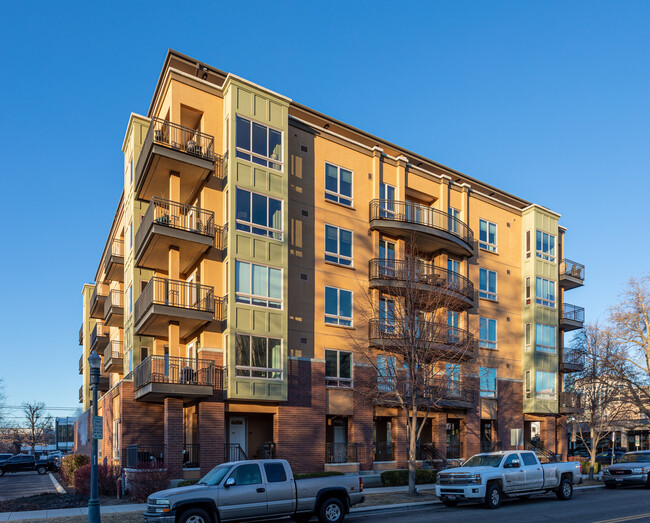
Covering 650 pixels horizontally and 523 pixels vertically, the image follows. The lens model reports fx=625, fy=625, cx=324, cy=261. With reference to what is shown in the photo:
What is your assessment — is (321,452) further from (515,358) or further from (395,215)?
(515,358)

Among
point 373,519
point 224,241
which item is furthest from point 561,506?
point 224,241

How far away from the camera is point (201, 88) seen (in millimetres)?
26281

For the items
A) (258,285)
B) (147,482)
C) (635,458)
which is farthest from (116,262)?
(635,458)

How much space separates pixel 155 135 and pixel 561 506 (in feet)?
64.8

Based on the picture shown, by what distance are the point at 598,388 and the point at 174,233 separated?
76.9ft

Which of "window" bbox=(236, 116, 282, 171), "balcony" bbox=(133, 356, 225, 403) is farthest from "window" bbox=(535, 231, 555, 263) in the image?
"balcony" bbox=(133, 356, 225, 403)

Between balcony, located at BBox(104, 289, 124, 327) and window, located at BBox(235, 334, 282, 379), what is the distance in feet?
41.7

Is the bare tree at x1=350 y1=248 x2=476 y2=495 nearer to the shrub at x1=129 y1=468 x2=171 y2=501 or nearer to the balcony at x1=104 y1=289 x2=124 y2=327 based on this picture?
the shrub at x1=129 y1=468 x2=171 y2=501

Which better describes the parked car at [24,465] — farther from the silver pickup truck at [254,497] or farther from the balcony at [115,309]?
the silver pickup truck at [254,497]

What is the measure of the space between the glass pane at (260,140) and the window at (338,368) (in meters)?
9.28

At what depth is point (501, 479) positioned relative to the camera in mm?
19719

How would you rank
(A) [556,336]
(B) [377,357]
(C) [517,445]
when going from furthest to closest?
(A) [556,336]
(C) [517,445]
(B) [377,357]

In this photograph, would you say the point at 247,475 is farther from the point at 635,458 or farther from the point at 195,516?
the point at 635,458

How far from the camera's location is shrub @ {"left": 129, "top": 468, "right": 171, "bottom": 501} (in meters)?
20.8
